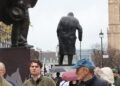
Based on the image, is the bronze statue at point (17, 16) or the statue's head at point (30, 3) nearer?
the bronze statue at point (17, 16)

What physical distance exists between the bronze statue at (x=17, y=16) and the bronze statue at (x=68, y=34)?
13060 mm

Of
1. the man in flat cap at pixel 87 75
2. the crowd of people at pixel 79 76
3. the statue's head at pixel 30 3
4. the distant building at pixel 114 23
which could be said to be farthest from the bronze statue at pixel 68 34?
the distant building at pixel 114 23

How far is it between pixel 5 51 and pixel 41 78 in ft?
8.25

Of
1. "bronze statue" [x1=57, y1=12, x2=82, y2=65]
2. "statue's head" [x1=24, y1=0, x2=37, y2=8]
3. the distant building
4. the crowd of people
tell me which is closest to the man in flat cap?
the crowd of people

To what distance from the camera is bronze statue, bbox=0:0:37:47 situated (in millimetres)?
9617

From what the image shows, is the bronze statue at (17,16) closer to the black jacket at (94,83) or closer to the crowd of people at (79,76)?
the crowd of people at (79,76)

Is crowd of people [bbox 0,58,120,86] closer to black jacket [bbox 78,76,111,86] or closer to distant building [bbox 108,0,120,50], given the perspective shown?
black jacket [bbox 78,76,111,86]

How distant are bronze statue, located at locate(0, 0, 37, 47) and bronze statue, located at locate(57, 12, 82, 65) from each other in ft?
42.8

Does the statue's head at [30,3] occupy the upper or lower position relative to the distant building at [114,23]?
lower

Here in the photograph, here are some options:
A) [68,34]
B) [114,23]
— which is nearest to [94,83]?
[68,34]

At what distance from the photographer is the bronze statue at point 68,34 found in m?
23.1

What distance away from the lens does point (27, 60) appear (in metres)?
9.29

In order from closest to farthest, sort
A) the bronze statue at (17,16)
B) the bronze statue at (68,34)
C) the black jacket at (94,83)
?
the black jacket at (94,83)
the bronze statue at (17,16)
the bronze statue at (68,34)

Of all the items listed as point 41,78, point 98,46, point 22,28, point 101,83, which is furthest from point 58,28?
point 98,46
